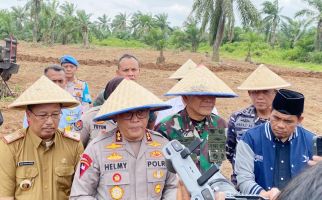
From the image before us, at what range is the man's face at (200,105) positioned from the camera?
288cm

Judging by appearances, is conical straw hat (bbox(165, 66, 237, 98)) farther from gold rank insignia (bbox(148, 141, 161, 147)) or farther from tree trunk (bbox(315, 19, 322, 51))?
tree trunk (bbox(315, 19, 322, 51))

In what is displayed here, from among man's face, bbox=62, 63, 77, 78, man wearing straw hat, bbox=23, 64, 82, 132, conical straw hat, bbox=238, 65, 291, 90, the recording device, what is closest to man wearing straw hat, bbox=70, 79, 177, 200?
the recording device

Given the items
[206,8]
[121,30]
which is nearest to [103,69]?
[206,8]

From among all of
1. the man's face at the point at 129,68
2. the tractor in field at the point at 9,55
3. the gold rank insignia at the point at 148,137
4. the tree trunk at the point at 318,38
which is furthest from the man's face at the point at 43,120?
the tree trunk at the point at 318,38

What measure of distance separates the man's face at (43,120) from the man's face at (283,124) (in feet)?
4.16

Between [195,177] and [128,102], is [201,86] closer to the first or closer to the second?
[128,102]

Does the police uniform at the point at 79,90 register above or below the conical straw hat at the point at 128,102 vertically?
A: below

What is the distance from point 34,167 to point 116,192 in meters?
0.53

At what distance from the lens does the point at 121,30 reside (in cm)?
5253

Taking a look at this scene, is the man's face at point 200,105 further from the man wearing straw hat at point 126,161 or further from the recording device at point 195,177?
the recording device at point 195,177

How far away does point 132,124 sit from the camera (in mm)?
2361

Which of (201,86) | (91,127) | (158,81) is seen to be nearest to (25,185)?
(91,127)

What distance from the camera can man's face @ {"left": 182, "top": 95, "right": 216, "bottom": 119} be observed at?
9.45ft

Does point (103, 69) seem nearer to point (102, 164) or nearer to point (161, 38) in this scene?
point (161, 38)
